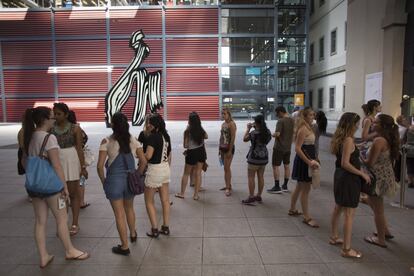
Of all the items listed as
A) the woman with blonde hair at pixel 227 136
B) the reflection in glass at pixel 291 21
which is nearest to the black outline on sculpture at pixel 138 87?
the woman with blonde hair at pixel 227 136

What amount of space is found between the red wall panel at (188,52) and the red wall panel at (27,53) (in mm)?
10993

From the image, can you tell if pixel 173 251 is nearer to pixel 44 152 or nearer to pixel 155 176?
pixel 155 176

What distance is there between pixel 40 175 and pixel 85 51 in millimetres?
30837

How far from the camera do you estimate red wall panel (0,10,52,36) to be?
31.8 metres

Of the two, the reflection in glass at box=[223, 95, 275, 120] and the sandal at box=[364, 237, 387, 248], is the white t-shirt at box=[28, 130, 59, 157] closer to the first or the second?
the sandal at box=[364, 237, 387, 248]

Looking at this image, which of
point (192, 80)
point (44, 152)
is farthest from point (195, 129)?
point (192, 80)

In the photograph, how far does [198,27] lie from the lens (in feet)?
104

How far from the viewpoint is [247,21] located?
32.3 metres

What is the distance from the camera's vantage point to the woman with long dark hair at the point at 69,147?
14.8ft

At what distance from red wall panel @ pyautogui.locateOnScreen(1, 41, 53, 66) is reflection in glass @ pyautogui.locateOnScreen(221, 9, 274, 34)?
52.7 ft

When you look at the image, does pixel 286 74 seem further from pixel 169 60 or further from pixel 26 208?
pixel 26 208

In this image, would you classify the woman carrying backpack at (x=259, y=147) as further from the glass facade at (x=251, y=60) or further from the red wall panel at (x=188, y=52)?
the red wall panel at (x=188, y=52)

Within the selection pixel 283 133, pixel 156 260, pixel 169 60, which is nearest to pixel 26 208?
pixel 156 260

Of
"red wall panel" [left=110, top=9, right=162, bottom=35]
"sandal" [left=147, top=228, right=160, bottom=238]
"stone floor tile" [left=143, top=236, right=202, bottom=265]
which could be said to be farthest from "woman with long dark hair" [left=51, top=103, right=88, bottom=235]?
"red wall panel" [left=110, top=9, right=162, bottom=35]
